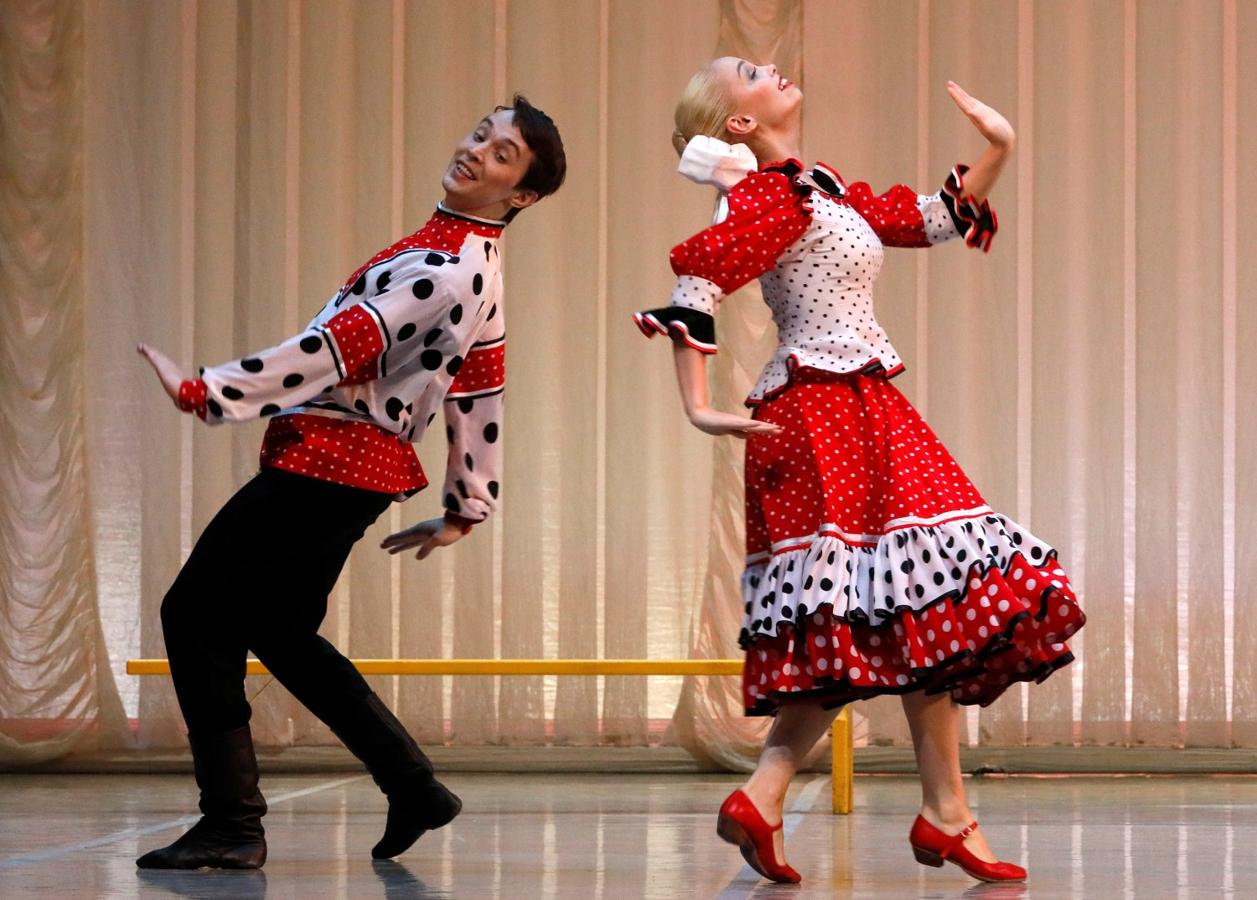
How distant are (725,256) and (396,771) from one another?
810 mm

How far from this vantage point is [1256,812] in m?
3.06

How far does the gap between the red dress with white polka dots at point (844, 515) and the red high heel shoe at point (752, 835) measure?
13 cm

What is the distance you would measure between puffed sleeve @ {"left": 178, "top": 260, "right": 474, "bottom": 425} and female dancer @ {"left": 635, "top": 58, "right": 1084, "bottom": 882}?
285 mm

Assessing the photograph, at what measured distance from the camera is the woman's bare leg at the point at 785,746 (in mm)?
2076

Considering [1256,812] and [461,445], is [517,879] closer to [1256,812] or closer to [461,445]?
[461,445]

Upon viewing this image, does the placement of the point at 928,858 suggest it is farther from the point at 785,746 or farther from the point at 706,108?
the point at 706,108

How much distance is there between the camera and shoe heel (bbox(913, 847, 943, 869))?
2057 mm

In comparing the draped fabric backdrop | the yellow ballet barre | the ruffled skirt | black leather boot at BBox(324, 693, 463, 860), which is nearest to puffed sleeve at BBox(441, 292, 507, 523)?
black leather boot at BBox(324, 693, 463, 860)

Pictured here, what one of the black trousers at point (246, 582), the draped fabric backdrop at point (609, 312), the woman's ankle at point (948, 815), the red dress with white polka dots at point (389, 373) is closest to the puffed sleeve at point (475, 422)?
the red dress with white polka dots at point (389, 373)

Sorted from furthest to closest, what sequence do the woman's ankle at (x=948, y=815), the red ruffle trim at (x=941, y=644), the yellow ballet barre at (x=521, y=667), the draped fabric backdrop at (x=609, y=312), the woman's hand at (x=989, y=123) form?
the draped fabric backdrop at (x=609, y=312) → the yellow ballet barre at (x=521, y=667) → the woman's hand at (x=989, y=123) → the woman's ankle at (x=948, y=815) → the red ruffle trim at (x=941, y=644)

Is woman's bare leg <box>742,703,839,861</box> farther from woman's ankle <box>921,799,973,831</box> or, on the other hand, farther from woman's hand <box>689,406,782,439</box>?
woman's hand <box>689,406,782,439</box>

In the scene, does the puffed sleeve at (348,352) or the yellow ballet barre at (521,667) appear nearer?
the puffed sleeve at (348,352)

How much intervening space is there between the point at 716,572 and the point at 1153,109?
1559mm

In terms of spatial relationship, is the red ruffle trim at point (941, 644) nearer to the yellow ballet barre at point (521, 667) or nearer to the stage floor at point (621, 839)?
the stage floor at point (621, 839)
